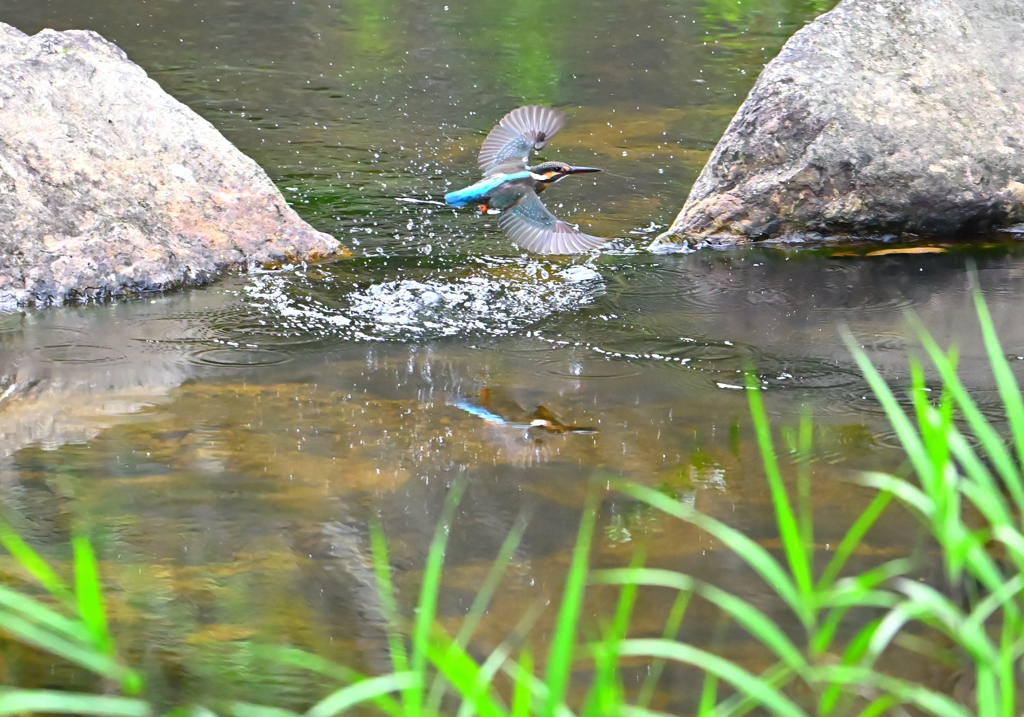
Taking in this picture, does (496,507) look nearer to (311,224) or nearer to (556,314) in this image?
(556,314)

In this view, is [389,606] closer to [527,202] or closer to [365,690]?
[365,690]

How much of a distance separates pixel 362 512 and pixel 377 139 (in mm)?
4900

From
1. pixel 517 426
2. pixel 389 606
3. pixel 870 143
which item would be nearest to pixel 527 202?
pixel 517 426

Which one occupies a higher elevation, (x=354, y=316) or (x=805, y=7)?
(x=805, y=7)

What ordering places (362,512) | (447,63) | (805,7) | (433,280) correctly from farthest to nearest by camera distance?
1. (805,7)
2. (447,63)
3. (433,280)
4. (362,512)

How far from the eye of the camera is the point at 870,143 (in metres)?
5.54

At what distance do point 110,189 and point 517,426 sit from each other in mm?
2466

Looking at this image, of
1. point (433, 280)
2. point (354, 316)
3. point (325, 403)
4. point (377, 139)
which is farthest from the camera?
point (377, 139)

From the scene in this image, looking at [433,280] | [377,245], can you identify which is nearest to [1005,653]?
[433,280]

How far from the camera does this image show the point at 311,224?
5836 millimetres

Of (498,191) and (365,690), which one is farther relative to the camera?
(498,191)

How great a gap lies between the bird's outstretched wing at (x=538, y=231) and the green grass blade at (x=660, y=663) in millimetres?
2475

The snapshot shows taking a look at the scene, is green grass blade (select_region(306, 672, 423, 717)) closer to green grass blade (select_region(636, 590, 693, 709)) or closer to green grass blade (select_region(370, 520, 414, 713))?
green grass blade (select_region(370, 520, 414, 713))

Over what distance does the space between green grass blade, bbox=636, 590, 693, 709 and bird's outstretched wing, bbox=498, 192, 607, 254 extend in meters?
2.47
